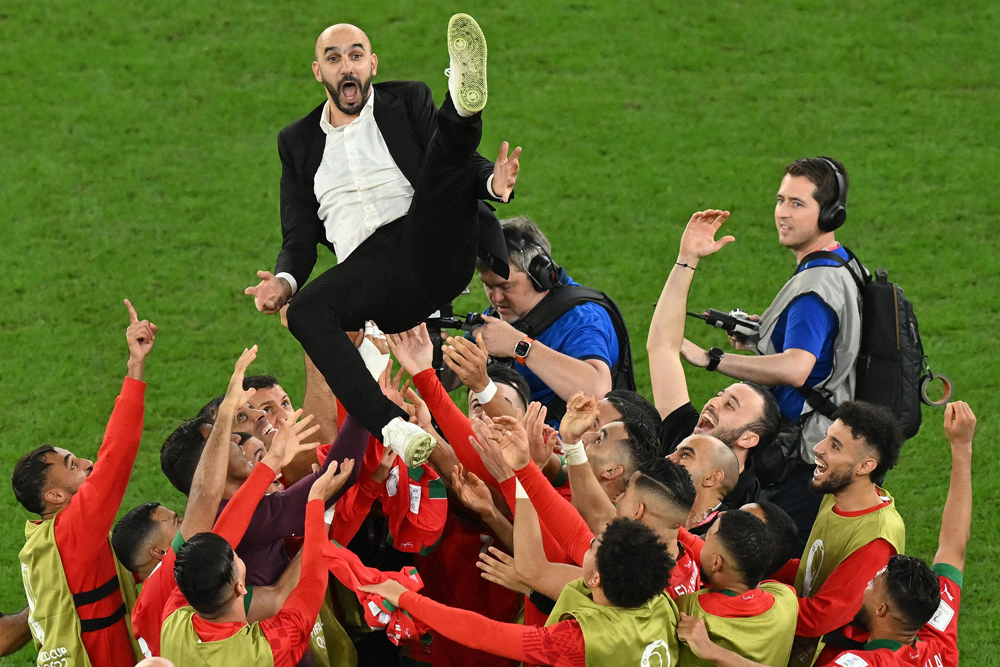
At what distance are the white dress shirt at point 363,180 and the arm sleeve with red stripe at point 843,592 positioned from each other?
6.52 feet

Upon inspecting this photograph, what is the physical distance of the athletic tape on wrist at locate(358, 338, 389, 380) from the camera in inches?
189

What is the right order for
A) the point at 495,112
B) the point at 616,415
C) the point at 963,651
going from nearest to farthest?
the point at 616,415 < the point at 963,651 < the point at 495,112

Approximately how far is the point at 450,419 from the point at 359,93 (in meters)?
1.23

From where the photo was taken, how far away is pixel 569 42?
33.3ft

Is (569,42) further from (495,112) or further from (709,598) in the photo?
(709,598)

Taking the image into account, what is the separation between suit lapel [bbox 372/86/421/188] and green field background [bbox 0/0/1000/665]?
318 centimetres

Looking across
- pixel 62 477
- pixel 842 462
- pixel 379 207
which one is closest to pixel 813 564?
pixel 842 462

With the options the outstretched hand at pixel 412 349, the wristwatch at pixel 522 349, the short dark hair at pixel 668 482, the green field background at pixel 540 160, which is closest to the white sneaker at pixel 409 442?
the outstretched hand at pixel 412 349

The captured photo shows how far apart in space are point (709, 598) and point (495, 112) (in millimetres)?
6394

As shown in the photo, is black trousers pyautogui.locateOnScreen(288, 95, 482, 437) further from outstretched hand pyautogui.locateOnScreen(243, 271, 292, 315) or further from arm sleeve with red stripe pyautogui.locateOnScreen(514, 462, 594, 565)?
arm sleeve with red stripe pyautogui.locateOnScreen(514, 462, 594, 565)

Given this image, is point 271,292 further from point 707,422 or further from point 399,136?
point 707,422

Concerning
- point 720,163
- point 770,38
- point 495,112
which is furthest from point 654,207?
point 770,38

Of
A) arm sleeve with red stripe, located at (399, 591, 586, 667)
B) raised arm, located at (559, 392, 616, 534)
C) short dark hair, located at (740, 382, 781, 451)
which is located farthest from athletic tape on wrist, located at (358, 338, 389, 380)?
short dark hair, located at (740, 382, 781, 451)

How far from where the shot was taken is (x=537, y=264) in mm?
5293
